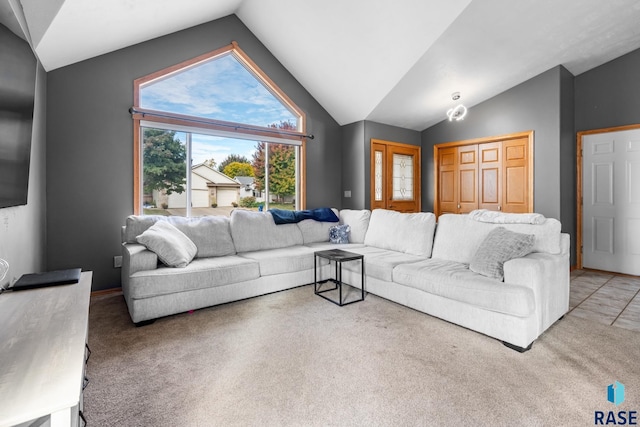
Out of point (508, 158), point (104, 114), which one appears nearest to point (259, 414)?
point (104, 114)

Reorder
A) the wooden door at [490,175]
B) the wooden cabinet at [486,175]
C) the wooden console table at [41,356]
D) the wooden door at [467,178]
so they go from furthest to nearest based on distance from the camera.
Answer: the wooden door at [467,178]
the wooden door at [490,175]
the wooden cabinet at [486,175]
the wooden console table at [41,356]

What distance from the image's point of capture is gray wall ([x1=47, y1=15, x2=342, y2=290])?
3.18m

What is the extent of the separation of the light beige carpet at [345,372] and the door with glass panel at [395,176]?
9.21 ft

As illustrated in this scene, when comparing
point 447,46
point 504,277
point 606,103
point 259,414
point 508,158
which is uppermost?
point 447,46

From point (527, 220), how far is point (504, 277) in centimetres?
67

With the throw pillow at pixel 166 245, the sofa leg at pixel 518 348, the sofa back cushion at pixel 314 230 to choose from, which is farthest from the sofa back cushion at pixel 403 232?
the throw pillow at pixel 166 245

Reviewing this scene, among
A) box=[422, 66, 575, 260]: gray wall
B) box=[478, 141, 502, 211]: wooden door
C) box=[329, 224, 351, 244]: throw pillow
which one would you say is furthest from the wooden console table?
box=[478, 141, 502, 211]: wooden door

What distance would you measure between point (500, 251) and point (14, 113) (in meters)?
3.21

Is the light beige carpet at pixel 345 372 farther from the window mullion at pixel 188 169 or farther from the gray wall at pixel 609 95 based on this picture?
the gray wall at pixel 609 95

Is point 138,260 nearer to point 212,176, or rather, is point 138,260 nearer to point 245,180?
point 212,176

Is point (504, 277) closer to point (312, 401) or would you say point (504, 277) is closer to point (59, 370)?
point (312, 401)

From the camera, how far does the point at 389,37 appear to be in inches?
140

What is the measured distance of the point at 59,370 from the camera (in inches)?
34.4

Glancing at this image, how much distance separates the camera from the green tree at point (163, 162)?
371 cm
